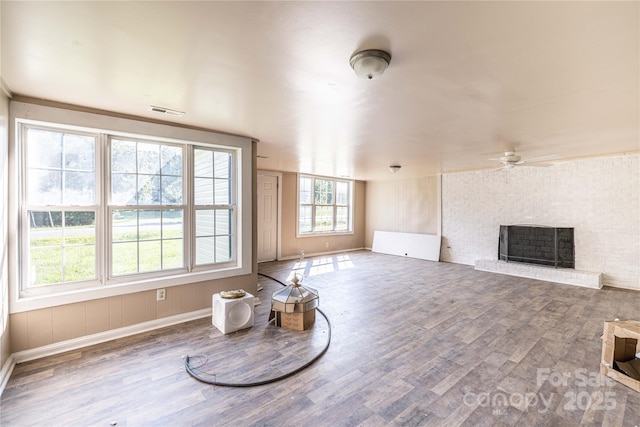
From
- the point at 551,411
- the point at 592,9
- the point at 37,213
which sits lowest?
the point at 551,411

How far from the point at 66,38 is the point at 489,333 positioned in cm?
428

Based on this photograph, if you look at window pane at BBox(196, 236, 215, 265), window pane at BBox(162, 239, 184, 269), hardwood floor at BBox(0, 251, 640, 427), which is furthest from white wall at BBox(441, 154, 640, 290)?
window pane at BBox(162, 239, 184, 269)

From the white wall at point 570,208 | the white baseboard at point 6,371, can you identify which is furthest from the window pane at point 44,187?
the white wall at point 570,208

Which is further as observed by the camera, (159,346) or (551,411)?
(159,346)

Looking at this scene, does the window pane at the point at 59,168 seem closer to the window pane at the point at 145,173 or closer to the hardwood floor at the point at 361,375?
the window pane at the point at 145,173

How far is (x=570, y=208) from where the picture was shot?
5.18m

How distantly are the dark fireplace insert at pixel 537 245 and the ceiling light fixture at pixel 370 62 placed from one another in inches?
222

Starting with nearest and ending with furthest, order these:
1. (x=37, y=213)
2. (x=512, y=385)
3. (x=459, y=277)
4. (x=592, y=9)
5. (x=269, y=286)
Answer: (x=592, y=9)
(x=512, y=385)
(x=37, y=213)
(x=269, y=286)
(x=459, y=277)

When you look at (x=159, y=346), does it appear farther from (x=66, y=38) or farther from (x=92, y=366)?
(x=66, y=38)

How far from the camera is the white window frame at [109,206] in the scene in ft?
7.77

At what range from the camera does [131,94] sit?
232 cm

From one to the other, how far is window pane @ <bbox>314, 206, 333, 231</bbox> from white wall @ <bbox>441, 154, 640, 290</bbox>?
3.39m

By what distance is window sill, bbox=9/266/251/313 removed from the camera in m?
2.41

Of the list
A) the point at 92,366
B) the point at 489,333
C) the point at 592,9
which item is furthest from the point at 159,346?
the point at 592,9
